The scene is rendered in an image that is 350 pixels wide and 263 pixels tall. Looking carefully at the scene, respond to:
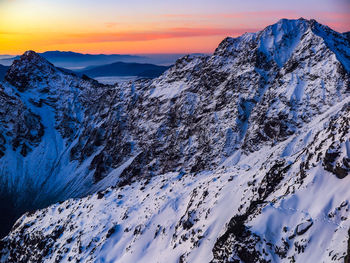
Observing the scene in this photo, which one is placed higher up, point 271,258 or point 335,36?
point 335,36

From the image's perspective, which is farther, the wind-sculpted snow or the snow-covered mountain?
the snow-covered mountain

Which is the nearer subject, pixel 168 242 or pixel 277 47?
pixel 168 242

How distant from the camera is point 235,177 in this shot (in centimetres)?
4984

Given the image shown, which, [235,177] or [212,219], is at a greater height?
[235,177]

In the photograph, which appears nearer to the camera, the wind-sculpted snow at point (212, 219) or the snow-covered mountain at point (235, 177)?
the wind-sculpted snow at point (212, 219)

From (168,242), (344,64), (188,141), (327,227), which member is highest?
(344,64)

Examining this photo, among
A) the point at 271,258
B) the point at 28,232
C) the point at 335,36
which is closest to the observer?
the point at 271,258

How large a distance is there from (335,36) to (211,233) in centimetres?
14993

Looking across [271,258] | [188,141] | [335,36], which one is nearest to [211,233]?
[271,258]

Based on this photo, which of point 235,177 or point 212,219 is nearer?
point 212,219

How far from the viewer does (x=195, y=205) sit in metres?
48.1

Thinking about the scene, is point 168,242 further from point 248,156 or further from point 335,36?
point 335,36

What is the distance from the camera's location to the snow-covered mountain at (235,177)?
28.8m

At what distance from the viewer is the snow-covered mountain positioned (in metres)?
28.8
